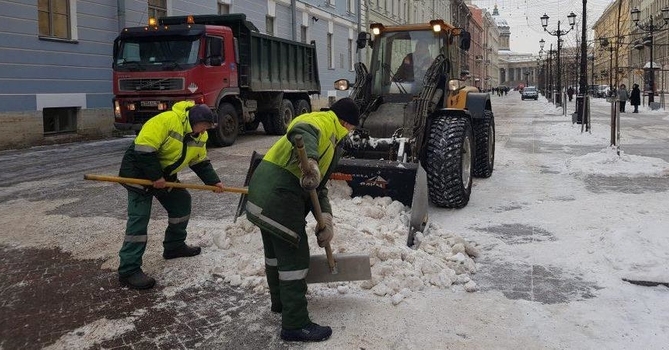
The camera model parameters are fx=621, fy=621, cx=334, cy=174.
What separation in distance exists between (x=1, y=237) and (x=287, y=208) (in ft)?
13.3

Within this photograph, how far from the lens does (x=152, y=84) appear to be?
13.0 m

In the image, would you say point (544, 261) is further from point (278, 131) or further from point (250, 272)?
point (278, 131)

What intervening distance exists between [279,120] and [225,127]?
3010 mm

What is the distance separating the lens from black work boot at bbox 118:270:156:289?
466 centimetres

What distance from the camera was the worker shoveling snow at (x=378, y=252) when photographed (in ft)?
14.9

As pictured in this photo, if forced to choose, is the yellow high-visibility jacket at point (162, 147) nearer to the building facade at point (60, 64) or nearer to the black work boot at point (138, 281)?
the black work boot at point (138, 281)

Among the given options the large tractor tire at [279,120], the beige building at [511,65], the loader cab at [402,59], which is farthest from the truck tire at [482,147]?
the beige building at [511,65]

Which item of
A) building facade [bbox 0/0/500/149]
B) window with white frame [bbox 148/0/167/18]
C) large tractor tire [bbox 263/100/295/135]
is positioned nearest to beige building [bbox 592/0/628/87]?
large tractor tire [bbox 263/100/295/135]

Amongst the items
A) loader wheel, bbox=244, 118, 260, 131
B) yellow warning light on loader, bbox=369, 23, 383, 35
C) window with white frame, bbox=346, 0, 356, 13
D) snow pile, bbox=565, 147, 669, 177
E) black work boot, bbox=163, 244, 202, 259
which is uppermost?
window with white frame, bbox=346, 0, 356, 13

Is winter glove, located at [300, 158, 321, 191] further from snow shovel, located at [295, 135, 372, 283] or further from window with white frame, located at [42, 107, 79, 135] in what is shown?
window with white frame, located at [42, 107, 79, 135]

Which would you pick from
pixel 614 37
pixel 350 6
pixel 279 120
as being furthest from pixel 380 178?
pixel 350 6

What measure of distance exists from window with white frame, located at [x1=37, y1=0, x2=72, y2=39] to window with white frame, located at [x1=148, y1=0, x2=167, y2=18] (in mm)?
3165

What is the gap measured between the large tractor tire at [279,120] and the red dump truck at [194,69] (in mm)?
1212

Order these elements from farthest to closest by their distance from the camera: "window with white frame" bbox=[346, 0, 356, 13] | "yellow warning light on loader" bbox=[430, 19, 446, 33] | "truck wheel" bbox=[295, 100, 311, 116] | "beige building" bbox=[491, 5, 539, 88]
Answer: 1. "beige building" bbox=[491, 5, 539, 88]
2. "window with white frame" bbox=[346, 0, 356, 13]
3. "truck wheel" bbox=[295, 100, 311, 116]
4. "yellow warning light on loader" bbox=[430, 19, 446, 33]
